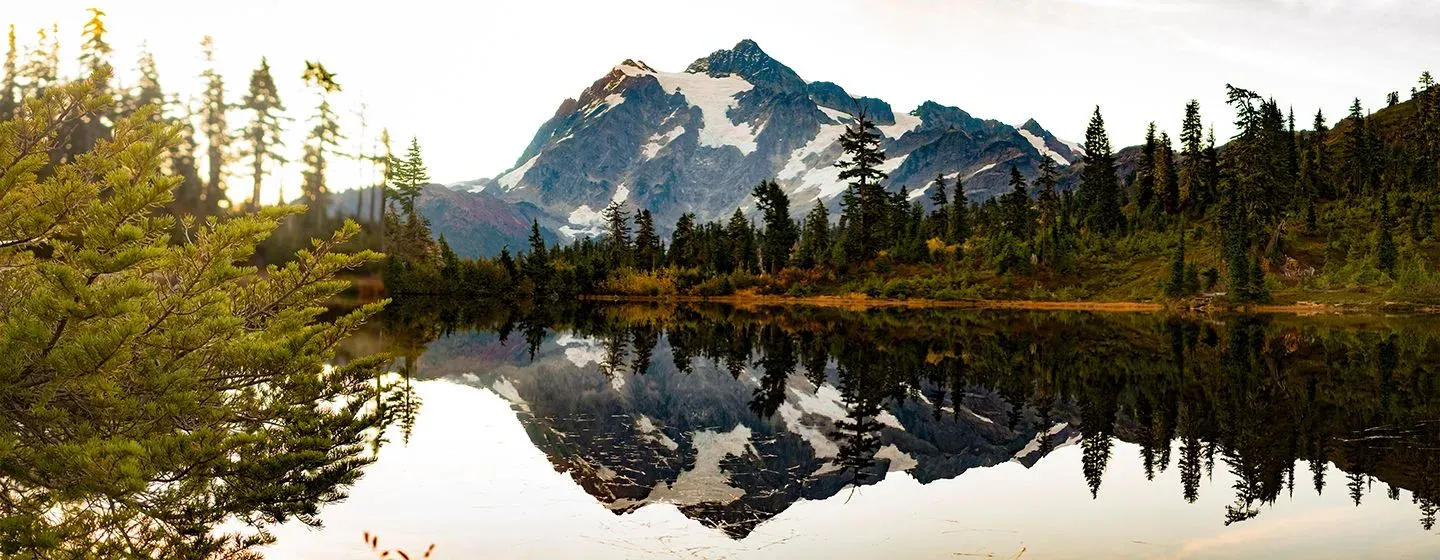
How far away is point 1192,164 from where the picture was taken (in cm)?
11025

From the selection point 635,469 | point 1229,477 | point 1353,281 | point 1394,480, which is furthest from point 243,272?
point 1353,281

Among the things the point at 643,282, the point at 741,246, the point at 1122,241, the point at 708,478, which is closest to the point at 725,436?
the point at 708,478

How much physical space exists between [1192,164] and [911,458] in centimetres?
10981

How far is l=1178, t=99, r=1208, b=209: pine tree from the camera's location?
110m

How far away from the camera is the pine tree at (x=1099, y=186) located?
112250 millimetres

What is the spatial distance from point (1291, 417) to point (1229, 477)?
784 centimetres

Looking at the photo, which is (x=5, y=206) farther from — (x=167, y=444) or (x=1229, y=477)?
(x=1229, y=477)

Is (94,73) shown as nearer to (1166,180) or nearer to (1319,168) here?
(1166,180)

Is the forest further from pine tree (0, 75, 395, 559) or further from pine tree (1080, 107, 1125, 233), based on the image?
pine tree (0, 75, 395, 559)

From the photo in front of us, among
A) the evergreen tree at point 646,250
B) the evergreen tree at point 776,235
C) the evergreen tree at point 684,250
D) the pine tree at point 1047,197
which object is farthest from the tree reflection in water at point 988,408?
the evergreen tree at point 646,250

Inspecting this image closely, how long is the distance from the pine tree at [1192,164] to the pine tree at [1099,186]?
8.08 metres

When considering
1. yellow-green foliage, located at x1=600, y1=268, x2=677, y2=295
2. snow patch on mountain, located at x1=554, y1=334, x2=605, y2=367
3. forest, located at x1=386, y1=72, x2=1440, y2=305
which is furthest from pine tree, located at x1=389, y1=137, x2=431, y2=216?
snow patch on mountain, located at x1=554, y1=334, x2=605, y2=367

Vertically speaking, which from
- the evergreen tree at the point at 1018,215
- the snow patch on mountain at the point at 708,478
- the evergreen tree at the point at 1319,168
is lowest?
the snow patch on mountain at the point at 708,478

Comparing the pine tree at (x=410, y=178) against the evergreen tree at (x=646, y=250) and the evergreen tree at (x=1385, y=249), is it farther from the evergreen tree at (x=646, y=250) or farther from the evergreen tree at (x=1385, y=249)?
the evergreen tree at (x=1385, y=249)
